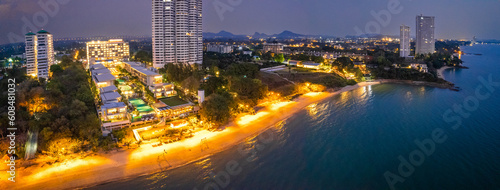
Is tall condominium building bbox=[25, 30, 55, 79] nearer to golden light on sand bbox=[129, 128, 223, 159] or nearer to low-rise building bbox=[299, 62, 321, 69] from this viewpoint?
golden light on sand bbox=[129, 128, 223, 159]

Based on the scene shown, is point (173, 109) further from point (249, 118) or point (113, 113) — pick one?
point (249, 118)

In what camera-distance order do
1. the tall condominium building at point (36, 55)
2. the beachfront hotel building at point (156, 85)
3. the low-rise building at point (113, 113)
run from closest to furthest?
1. the low-rise building at point (113, 113)
2. the beachfront hotel building at point (156, 85)
3. the tall condominium building at point (36, 55)

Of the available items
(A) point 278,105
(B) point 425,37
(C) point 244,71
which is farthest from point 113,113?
(B) point 425,37

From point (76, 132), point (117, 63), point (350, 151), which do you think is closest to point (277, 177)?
point (350, 151)

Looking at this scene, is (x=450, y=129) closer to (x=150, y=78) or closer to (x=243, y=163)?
(x=243, y=163)

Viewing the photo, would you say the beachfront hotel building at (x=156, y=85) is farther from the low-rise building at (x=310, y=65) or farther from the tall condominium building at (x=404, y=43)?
the tall condominium building at (x=404, y=43)

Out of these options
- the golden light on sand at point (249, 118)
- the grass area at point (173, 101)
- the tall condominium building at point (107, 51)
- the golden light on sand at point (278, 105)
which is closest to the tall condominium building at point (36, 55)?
the tall condominium building at point (107, 51)

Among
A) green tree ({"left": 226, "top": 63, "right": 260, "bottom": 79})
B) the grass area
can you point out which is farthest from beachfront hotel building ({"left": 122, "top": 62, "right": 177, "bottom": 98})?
green tree ({"left": 226, "top": 63, "right": 260, "bottom": 79})
